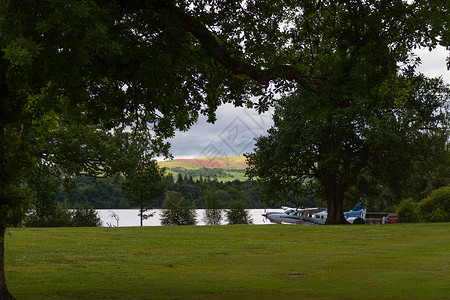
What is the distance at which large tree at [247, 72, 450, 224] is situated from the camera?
3931cm

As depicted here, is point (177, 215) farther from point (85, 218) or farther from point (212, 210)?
point (212, 210)

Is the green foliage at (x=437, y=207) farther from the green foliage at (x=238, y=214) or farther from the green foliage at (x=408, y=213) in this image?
the green foliage at (x=238, y=214)

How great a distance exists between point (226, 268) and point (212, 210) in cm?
6650

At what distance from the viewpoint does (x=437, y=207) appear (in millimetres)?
48500

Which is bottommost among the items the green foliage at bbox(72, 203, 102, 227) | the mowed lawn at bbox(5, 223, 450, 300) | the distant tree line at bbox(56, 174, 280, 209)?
the mowed lawn at bbox(5, 223, 450, 300)

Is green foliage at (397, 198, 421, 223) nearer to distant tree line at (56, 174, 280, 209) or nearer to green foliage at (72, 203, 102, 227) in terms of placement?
distant tree line at (56, 174, 280, 209)

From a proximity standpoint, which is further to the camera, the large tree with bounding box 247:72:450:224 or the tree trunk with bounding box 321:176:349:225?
the tree trunk with bounding box 321:176:349:225

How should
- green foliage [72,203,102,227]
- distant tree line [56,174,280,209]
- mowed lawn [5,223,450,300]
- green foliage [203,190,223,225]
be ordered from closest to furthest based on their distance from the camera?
mowed lawn [5,223,450,300], green foliage [72,203,102,227], green foliage [203,190,223,225], distant tree line [56,174,280,209]

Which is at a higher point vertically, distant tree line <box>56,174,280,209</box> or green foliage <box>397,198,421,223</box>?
distant tree line <box>56,174,280,209</box>

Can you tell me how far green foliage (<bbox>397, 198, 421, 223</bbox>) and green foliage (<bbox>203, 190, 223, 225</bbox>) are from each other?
34828mm

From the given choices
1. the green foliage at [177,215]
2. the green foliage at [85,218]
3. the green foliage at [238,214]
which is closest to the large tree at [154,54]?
the green foliage at [85,218]

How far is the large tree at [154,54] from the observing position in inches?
305

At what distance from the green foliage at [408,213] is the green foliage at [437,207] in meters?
3.75

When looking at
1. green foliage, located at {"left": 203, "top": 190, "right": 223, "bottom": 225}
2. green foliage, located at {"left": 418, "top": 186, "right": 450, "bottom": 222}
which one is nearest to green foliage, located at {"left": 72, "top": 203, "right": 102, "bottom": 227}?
green foliage, located at {"left": 203, "top": 190, "right": 223, "bottom": 225}
